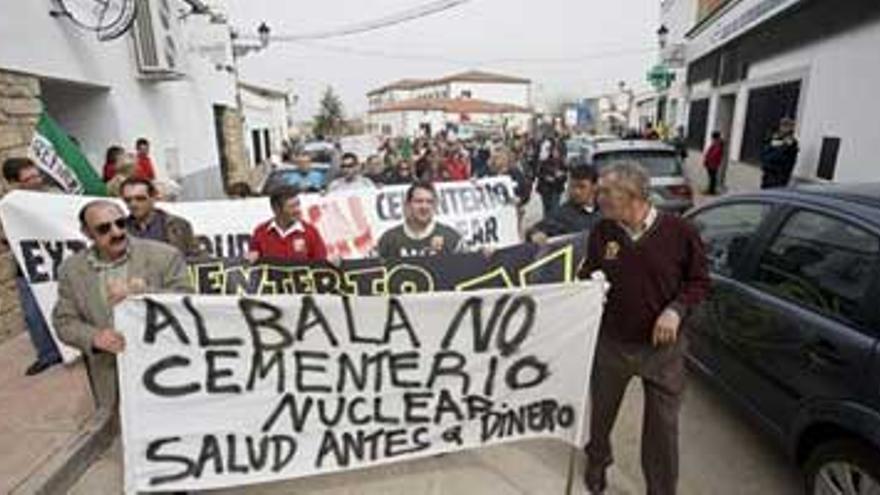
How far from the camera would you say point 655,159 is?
9.54 metres

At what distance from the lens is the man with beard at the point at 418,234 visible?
13.2 ft

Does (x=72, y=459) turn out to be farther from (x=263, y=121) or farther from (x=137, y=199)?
(x=263, y=121)

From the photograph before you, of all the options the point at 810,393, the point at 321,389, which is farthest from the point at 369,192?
the point at 810,393

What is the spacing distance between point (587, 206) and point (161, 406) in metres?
2.93

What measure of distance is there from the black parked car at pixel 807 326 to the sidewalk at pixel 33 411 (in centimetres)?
373

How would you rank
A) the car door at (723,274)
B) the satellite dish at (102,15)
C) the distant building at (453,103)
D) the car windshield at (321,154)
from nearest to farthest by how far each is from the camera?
1. the car door at (723,274)
2. the satellite dish at (102,15)
3. the car windshield at (321,154)
4. the distant building at (453,103)

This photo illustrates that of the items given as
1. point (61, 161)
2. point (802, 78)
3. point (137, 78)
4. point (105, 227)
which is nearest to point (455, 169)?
point (137, 78)

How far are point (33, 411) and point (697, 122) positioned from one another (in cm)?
2339

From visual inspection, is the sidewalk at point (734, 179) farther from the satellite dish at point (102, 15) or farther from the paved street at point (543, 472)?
the satellite dish at point (102, 15)

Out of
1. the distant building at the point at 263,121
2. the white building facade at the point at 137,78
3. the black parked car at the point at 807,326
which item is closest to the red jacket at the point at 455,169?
the white building facade at the point at 137,78

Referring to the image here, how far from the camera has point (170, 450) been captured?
2.88 metres

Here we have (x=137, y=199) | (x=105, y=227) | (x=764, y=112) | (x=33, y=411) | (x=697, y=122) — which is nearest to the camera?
(x=105, y=227)

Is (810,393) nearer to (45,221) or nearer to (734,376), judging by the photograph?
(734,376)

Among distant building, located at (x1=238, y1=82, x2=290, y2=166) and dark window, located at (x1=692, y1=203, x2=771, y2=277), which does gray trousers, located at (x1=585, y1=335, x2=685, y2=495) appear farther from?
distant building, located at (x1=238, y1=82, x2=290, y2=166)
